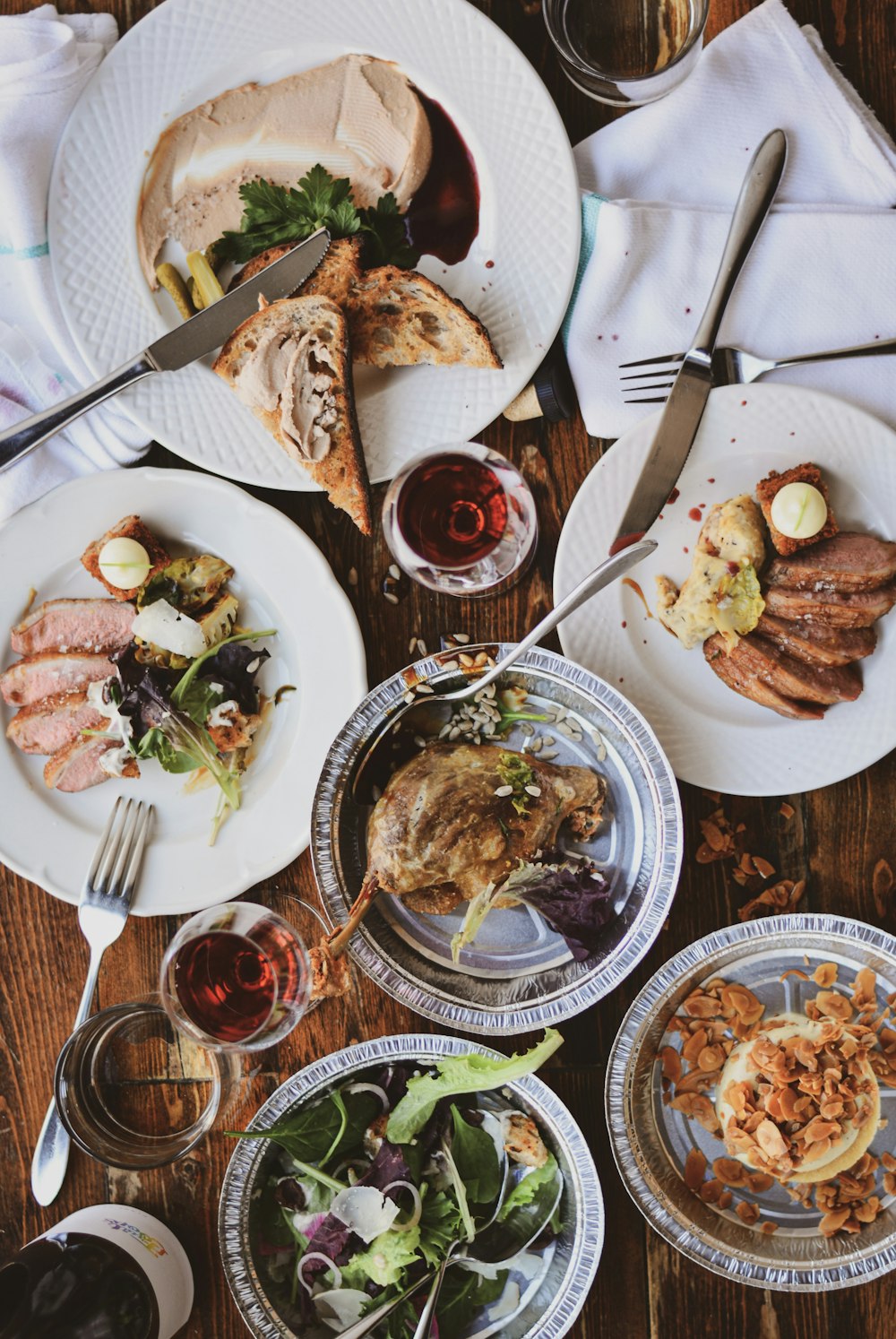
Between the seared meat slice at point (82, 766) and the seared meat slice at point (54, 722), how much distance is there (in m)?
0.03

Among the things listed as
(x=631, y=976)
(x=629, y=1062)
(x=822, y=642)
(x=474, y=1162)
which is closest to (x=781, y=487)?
(x=822, y=642)

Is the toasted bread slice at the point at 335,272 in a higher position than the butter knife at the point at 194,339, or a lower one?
lower

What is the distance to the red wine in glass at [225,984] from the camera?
1.89 meters

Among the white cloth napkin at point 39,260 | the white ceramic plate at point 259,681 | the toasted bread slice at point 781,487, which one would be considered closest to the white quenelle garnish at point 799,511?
the toasted bread slice at point 781,487

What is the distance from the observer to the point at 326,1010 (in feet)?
6.63

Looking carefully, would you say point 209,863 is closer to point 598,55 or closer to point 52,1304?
point 52,1304

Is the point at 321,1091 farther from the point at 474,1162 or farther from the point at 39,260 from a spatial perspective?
the point at 39,260

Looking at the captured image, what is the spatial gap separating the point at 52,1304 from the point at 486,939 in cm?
103

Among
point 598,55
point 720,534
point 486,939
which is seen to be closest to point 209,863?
point 486,939

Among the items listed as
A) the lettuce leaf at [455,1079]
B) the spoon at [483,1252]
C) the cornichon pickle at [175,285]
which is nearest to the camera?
the lettuce leaf at [455,1079]

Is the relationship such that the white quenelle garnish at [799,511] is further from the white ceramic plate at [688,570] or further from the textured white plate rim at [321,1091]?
the textured white plate rim at [321,1091]

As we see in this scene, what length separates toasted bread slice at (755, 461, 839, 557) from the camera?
183cm

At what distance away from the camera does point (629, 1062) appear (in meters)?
1.87

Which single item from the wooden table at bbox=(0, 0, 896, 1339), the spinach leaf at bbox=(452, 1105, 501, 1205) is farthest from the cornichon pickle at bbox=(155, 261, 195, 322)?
the spinach leaf at bbox=(452, 1105, 501, 1205)
